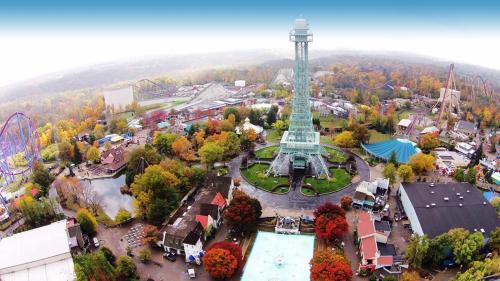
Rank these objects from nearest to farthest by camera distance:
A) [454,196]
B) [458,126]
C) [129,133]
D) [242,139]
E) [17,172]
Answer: [454,196] → [17,172] → [242,139] → [458,126] → [129,133]

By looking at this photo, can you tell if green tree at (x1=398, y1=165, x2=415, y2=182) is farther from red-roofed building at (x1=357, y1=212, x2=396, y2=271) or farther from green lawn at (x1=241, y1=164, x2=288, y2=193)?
green lawn at (x1=241, y1=164, x2=288, y2=193)

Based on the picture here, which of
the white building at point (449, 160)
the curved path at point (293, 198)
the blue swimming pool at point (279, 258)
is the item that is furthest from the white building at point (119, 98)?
the white building at point (449, 160)

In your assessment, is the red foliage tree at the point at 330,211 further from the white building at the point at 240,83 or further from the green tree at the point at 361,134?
the white building at the point at 240,83

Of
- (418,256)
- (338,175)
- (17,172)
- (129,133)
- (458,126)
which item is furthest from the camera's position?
(129,133)

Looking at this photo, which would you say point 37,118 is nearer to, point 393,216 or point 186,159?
point 186,159

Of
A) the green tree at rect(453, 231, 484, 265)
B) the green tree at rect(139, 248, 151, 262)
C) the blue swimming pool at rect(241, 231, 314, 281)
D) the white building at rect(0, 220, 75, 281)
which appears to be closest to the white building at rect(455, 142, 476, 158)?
the green tree at rect(453, 231, 484, 265)

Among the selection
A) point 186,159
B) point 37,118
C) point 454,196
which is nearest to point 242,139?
point 186,159
